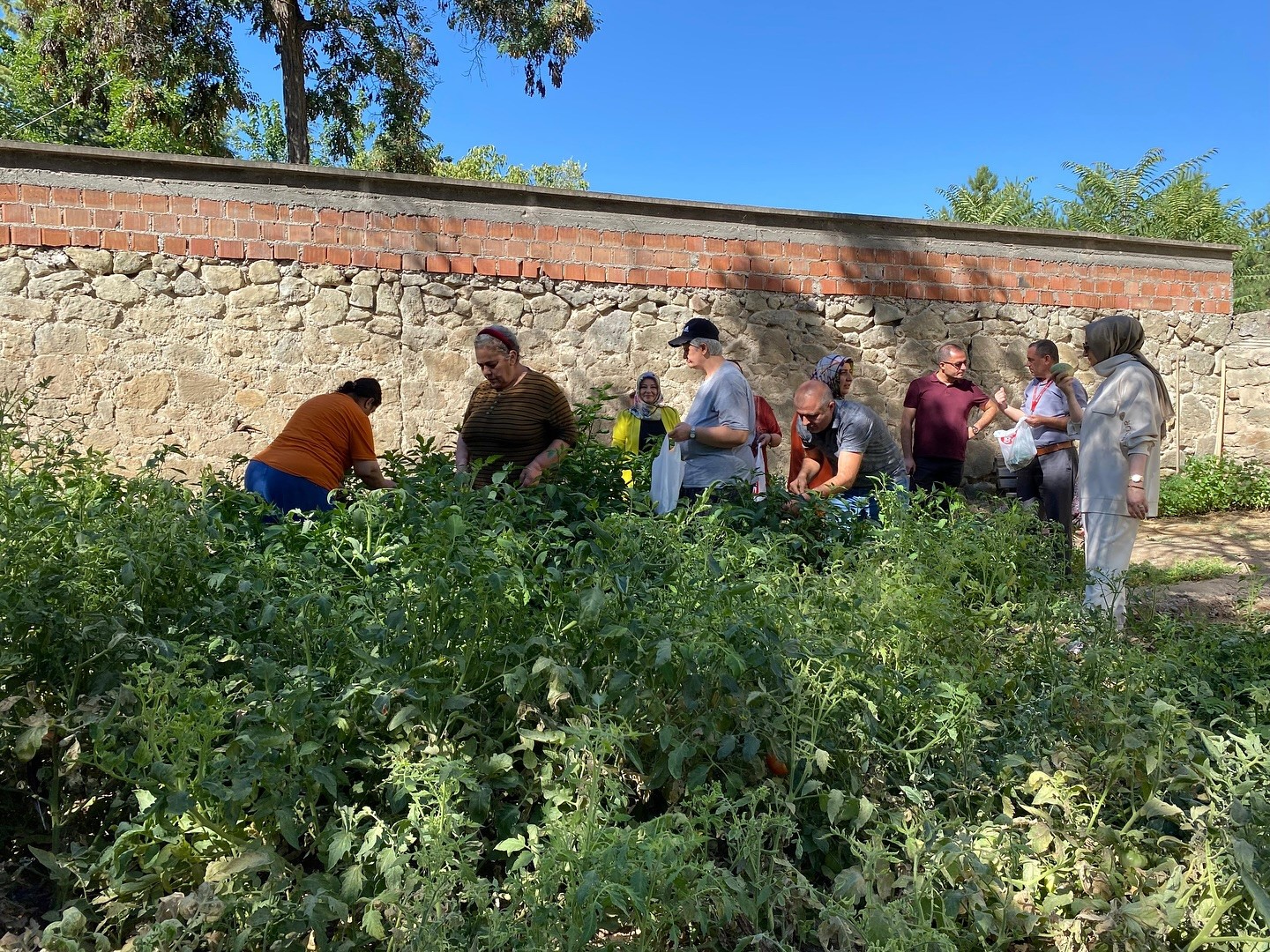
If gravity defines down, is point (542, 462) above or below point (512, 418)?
below

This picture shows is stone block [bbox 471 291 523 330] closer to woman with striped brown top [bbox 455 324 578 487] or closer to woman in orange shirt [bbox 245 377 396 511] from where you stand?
woman in orange shirt [bbox 245 377 396 511]

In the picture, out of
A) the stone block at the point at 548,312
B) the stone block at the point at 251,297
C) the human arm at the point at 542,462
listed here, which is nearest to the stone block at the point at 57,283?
the stone block at the point at 251,297

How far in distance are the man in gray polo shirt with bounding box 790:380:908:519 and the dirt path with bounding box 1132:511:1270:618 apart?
1.40 m

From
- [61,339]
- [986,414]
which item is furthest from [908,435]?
[61,339]

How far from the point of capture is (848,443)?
15.3 feet

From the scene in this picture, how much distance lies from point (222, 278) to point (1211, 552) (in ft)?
23.0

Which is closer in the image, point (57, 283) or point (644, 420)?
point (57, 283)

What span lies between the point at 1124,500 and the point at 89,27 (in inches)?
487

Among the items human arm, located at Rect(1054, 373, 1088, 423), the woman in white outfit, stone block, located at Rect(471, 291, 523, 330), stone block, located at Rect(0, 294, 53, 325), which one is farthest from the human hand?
stone block, located at Rect(0, 294, 53, 325)

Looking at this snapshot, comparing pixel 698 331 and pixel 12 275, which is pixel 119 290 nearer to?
pixel 12 275

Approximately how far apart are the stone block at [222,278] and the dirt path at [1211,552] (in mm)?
5660

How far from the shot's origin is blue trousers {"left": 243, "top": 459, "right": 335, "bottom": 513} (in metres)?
4.45

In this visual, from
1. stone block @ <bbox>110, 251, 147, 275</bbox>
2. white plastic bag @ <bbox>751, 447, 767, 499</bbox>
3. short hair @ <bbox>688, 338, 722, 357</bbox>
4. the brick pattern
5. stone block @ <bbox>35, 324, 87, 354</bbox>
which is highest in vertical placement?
the brick pattern

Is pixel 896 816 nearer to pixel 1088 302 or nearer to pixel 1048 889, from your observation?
pixel 1048 889
